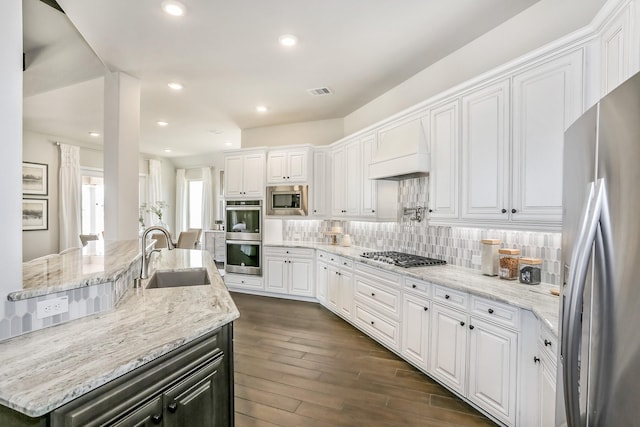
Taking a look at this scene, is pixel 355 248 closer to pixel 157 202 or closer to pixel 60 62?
pixel 60 62

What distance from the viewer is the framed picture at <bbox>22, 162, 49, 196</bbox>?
648cm

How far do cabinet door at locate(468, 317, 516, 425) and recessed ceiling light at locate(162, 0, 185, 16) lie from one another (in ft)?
10.7

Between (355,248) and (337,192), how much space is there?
2.92 ft

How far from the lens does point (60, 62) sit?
147 inches

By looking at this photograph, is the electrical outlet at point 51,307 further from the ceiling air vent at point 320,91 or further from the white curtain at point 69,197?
the white curtain at point 69,197

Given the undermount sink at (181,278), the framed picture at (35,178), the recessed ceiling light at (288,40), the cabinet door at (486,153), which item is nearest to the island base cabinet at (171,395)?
the undermount sink at (181,278)

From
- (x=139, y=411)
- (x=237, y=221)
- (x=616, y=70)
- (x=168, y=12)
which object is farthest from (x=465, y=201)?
(x=237, y=221)

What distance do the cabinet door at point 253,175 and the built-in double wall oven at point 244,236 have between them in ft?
0.57

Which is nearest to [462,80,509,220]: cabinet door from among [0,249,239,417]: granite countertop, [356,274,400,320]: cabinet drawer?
[356,274,400,320]: cabinet drawer

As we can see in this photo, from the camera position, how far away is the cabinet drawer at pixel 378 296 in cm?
310

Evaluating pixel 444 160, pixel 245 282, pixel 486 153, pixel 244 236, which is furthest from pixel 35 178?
pixel 486 153

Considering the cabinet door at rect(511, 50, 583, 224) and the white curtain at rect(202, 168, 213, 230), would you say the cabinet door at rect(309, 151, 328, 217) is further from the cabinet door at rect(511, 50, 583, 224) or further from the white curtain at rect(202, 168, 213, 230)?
the white curtain at rect(202, 168, 213, 230)

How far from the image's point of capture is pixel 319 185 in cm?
520

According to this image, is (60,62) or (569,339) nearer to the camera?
(569,339)
